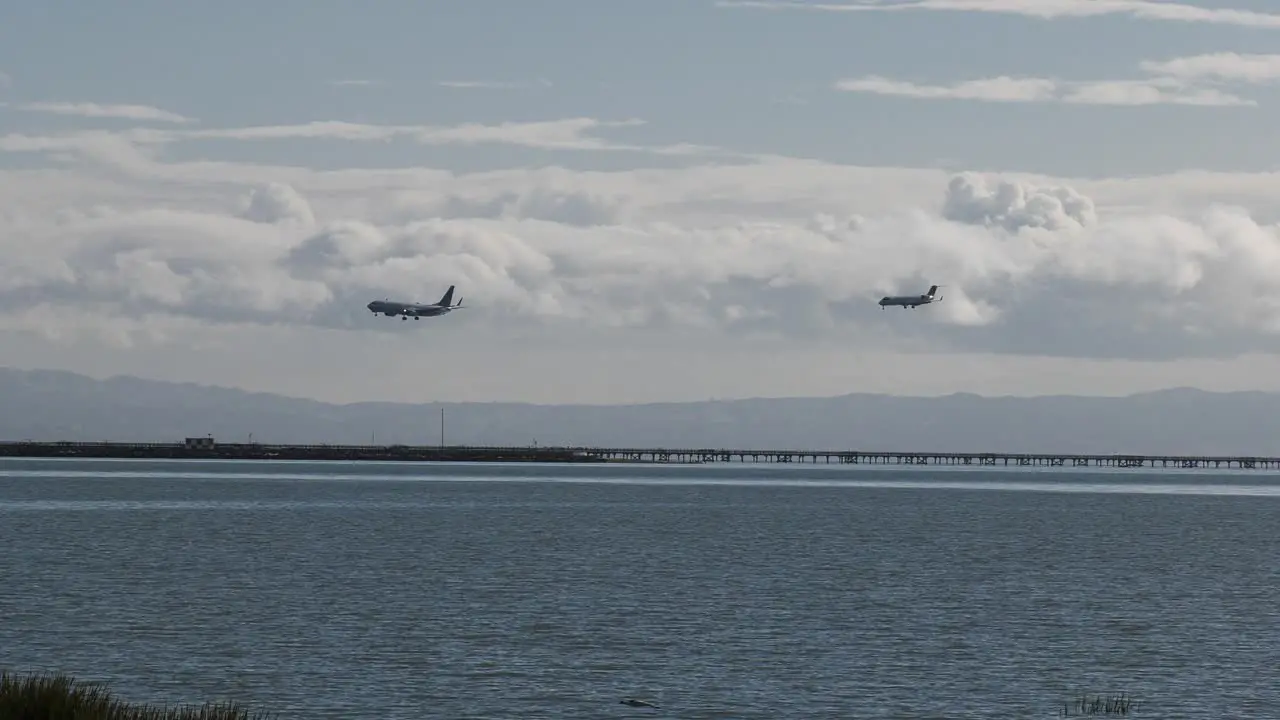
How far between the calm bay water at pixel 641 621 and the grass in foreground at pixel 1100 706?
1.82ft

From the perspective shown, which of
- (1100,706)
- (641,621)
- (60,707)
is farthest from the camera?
(641,621)

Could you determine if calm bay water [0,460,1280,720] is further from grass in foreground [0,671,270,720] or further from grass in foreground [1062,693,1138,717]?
grass in foreground [0,671,270,720]

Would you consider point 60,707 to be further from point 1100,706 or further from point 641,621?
point 641,621

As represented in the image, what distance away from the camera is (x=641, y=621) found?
6397 cm

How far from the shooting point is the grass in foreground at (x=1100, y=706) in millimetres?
45156

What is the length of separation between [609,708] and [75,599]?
32.5 m

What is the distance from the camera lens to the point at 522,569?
8800 cm

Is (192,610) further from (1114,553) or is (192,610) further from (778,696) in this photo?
(1114,553)

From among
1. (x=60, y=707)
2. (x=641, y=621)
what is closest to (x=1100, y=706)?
(x=641, y=621)

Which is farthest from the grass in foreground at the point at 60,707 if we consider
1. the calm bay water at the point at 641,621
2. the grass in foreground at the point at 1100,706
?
the grass in foreground at the point at 1100,706

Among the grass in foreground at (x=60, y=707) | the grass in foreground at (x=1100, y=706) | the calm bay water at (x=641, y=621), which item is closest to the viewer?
the grass in foreground at (x=60, y=707)

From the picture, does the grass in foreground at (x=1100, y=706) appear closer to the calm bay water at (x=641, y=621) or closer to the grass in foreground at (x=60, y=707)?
the calm bay water at (x=641, y=621)

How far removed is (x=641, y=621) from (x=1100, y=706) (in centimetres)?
2197

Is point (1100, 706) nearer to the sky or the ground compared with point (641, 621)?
nearer to the ground
